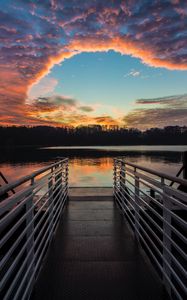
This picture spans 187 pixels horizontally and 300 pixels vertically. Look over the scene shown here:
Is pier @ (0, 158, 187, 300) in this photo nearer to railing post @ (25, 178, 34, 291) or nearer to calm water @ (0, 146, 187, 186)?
railing post @ (25, 178, 34, 291)

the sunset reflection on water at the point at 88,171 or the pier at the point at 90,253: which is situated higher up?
the pier at the point at 90,253

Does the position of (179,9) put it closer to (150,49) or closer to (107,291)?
(150,49)

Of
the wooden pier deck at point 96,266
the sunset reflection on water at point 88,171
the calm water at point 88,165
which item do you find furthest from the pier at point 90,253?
the sunset reflection on water at point 88,171

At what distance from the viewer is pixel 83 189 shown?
30.5 ft

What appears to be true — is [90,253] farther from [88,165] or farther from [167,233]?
[88,165]

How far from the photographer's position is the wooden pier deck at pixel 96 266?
2752mm

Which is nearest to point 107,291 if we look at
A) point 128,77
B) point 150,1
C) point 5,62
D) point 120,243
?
point 120,243

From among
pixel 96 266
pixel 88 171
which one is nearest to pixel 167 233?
pixel 96 266

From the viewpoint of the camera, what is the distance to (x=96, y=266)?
338cm

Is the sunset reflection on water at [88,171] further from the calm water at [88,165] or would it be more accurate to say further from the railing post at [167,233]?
the railing post at [167,233]

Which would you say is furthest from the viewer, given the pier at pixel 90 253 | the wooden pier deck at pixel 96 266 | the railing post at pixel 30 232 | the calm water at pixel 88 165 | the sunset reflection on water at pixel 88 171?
the calm water at pixel 88 165

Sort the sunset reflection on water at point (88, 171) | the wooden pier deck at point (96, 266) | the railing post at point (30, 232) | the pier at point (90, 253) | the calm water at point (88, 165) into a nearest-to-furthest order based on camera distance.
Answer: the pier at point (90, 253) < the railing post at point (30, 232) < the wooden pier deck at point (96, 266) < the sunset reflection on water at point (88, 171) < the calm water at point (88, 165)

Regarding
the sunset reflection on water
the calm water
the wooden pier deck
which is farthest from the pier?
the sunset reflection on water

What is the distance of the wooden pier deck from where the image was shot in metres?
2.75
